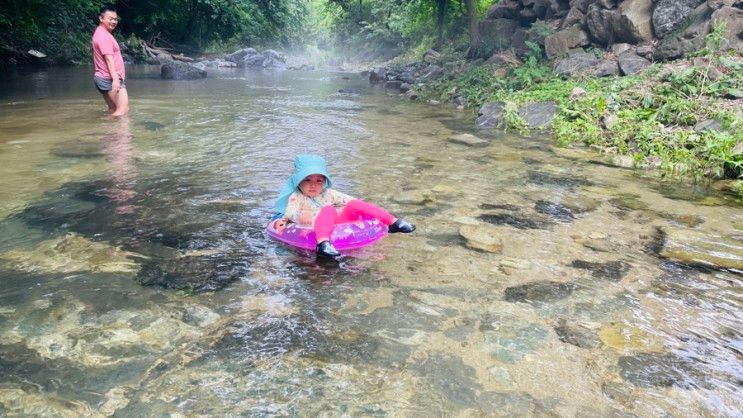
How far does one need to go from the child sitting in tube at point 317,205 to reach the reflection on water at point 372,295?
224mm

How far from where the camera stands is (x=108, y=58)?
8516mm

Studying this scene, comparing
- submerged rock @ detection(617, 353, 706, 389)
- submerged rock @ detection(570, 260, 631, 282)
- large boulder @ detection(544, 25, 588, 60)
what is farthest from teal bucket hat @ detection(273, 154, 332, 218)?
large boulder @ detection(544, 25, 588, 60)

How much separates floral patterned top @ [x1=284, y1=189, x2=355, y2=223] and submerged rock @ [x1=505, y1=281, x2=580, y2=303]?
1487 mm

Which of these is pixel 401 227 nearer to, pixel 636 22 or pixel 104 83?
pixel 104 83

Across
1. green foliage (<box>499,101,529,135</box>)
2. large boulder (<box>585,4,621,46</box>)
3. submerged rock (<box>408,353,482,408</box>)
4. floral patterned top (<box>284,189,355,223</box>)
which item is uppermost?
large boulder (<box>585,4,621,46</box>)

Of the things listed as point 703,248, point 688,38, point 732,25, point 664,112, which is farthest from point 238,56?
point 703,248

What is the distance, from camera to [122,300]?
316 cm

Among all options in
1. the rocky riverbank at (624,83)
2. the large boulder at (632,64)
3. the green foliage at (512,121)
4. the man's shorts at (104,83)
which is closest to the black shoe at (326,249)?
the rocky riverbank at (624,83)

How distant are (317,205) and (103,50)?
6.09 metres

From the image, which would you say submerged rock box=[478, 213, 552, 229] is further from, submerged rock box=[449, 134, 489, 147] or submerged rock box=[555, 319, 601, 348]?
submerged rock box=[449, 134, 489, 147]

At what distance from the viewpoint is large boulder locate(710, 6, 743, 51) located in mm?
9867

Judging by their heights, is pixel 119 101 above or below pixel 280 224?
above

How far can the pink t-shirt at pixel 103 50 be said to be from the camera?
834 centimetres

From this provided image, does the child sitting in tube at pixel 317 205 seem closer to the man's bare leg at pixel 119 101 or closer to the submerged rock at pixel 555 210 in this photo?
the submerged rock at pixel 555 210
